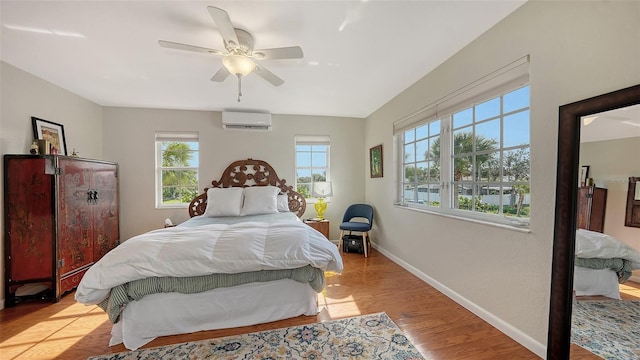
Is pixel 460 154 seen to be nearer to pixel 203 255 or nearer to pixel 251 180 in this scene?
pixel 203 255

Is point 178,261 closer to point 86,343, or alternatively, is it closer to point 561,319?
point 86,343

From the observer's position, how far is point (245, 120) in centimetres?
378

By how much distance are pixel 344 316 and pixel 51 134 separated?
150 inches

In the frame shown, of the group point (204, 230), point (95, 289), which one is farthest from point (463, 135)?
point (95, 289)

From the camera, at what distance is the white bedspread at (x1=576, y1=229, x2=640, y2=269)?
3.71 feet

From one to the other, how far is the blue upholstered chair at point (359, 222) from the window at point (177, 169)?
253cm

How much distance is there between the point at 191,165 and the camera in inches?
154

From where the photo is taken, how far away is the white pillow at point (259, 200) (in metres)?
3.44

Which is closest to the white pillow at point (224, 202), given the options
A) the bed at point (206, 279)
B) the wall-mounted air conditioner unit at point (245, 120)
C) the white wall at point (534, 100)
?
the wall-mounted air conditioner unit at point (245, 120)

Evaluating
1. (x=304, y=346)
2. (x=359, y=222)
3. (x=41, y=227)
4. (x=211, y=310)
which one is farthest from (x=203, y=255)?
(x=359, y=222)

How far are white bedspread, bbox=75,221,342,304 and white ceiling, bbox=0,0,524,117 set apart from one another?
5.39ft

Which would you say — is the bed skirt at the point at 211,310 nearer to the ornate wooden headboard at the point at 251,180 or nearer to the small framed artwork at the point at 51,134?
the ornate wooden headboard at the point at 251,180

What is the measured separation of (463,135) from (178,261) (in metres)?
2.71

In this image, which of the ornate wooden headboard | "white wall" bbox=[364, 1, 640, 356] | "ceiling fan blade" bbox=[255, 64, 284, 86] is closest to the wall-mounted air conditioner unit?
the ornate wooden headboard
